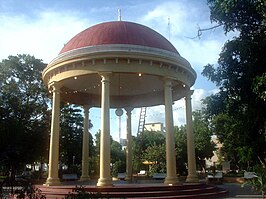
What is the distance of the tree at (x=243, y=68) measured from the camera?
12.2 m

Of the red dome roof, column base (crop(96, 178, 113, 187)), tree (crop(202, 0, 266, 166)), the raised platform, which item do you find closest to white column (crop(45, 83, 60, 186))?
the raised platform

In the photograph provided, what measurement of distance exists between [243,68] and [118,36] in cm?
1058

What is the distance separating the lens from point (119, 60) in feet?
66.5

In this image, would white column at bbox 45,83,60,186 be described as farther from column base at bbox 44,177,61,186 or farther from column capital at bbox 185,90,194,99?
column capital at bbox 185,90,194,99

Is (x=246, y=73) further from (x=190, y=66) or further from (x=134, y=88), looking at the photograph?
(x=134, y=88)

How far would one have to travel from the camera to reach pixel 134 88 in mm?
28547

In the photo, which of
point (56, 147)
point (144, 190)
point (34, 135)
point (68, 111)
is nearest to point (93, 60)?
point (56, 147)

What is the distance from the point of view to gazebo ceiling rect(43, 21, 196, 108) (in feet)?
66.1

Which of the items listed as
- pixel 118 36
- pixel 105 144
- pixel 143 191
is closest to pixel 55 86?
pixel 118 36

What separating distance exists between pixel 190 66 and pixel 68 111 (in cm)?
2735

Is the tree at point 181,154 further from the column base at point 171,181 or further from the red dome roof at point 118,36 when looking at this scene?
the column base at point 171,181

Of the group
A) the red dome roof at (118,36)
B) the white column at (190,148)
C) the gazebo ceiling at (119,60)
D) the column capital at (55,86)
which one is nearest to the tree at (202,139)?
the gazebo ceiling at (119,60)

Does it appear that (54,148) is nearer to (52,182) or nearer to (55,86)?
(52,182)

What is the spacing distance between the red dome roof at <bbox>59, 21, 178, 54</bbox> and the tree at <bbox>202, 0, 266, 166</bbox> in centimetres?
860
